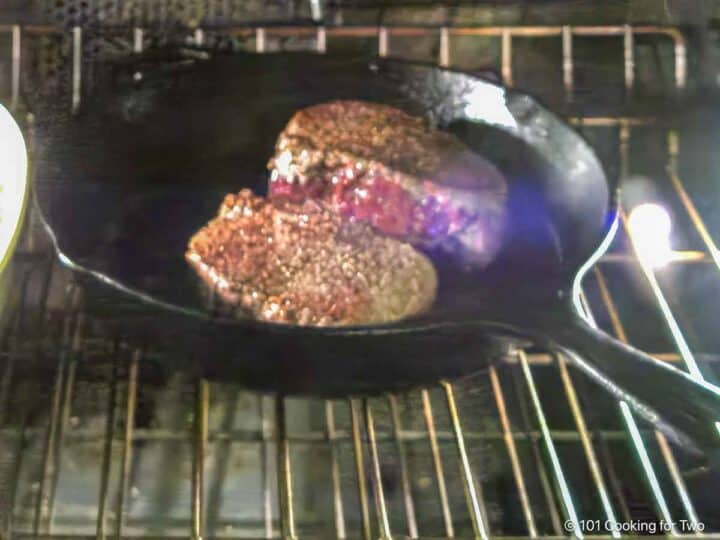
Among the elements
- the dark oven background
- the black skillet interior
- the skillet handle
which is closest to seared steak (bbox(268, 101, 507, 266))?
the black skillet interior

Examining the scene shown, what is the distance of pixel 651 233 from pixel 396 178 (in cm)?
28

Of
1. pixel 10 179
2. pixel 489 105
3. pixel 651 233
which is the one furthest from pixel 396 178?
pixel 10 179

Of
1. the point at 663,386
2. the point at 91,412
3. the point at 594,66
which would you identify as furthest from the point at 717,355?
the point at 91,412

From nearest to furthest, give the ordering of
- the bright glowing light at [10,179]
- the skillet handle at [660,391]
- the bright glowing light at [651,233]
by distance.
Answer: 1. the skillet handle at [660,391]
2. the bright glowing light at [10,179]
3. the bright glowing light at [651,233]

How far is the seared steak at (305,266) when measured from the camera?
2.54 feet

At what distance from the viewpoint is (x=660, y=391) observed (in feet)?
1.94

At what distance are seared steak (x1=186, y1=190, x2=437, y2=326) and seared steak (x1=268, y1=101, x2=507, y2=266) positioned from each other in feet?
0.12

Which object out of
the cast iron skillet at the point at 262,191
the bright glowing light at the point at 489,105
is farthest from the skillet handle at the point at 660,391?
the bright glowing light at the point at 489,105

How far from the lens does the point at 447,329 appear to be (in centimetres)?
65

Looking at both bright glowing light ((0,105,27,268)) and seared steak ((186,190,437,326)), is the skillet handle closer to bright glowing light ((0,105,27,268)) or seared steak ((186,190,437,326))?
seared steak ((186,190,437,326))

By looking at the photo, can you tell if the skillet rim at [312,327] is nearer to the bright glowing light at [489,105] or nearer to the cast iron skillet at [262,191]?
the cast iron skillet at [262,191]

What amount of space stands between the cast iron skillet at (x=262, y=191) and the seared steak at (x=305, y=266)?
0.10ft

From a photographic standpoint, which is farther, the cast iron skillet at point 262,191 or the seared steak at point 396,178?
the seared steak at point 396,178

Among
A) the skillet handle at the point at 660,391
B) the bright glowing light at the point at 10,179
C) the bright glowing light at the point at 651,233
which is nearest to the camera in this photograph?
the skillet handle at the point at 660,391
